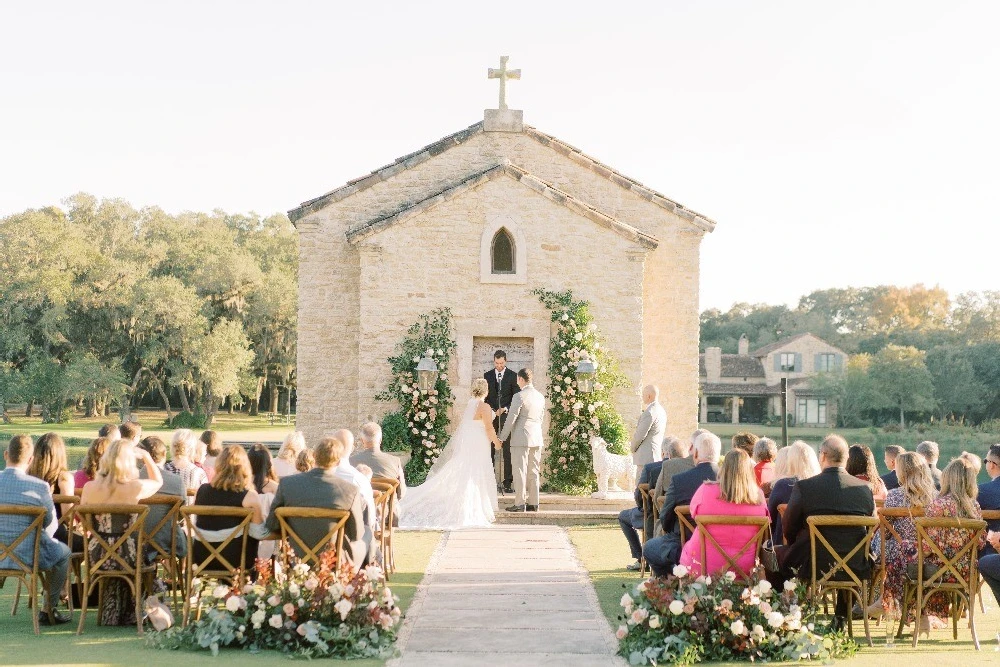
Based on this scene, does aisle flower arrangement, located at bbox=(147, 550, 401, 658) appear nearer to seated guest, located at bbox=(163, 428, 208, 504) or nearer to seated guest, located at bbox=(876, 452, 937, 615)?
seated guest, located at bbox=(163, 428, 208, 504)

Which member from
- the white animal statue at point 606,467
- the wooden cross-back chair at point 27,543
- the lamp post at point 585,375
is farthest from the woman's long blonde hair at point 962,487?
the lamp post at point 585,375

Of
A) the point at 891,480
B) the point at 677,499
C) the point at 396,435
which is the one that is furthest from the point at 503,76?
the point at 677,499

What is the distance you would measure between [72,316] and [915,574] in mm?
39564

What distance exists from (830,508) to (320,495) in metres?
3.53

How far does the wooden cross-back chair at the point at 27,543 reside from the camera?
7.13 meters

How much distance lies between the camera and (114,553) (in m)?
7.37

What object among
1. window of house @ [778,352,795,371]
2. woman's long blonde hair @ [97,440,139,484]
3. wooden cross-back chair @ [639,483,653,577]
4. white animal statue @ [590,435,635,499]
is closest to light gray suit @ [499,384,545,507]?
white animal statue @ [590,435,635,499]

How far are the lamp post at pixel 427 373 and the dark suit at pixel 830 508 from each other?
9223mm

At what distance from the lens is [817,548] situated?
7.32 m

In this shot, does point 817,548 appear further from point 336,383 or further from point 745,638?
point 336,383

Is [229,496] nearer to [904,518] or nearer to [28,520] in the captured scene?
[28,520]

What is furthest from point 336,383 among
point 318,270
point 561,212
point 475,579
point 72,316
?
point 72,316

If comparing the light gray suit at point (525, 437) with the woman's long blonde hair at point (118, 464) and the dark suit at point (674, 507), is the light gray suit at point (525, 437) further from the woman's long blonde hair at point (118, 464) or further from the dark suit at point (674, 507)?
the woman's long blonde hair at point (118, 464)

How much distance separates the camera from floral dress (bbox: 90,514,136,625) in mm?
7473
